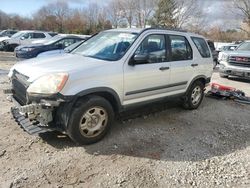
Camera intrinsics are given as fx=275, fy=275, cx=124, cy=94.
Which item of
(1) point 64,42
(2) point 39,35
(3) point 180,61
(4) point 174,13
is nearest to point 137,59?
(3) point 180,61

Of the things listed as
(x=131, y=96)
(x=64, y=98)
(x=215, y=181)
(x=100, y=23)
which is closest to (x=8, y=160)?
(x=64, y=98)

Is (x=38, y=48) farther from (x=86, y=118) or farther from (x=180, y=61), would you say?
(x=86, y=118)

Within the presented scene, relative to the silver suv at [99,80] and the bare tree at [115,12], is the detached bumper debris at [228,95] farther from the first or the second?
the bare tree at [115,12]

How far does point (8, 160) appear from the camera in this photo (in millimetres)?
3725

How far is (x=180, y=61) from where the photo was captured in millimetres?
5547

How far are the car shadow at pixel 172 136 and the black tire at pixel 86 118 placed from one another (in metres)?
0.14

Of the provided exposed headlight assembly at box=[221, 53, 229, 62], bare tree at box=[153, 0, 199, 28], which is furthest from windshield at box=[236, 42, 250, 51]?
bare tree at box=[153, 0, 199, 28]

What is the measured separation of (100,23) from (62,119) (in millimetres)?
44697

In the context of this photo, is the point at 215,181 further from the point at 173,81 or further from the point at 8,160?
the point at 8,160

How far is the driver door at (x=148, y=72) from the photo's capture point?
4527 mm

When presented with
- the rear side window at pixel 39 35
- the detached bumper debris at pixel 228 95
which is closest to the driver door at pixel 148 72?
the detached bumper debris at pixel 228 95

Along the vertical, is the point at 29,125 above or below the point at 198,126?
above

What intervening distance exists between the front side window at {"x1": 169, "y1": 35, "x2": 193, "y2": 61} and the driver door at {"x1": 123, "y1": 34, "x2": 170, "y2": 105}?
26 cm

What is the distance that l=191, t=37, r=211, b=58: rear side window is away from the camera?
6.13m
